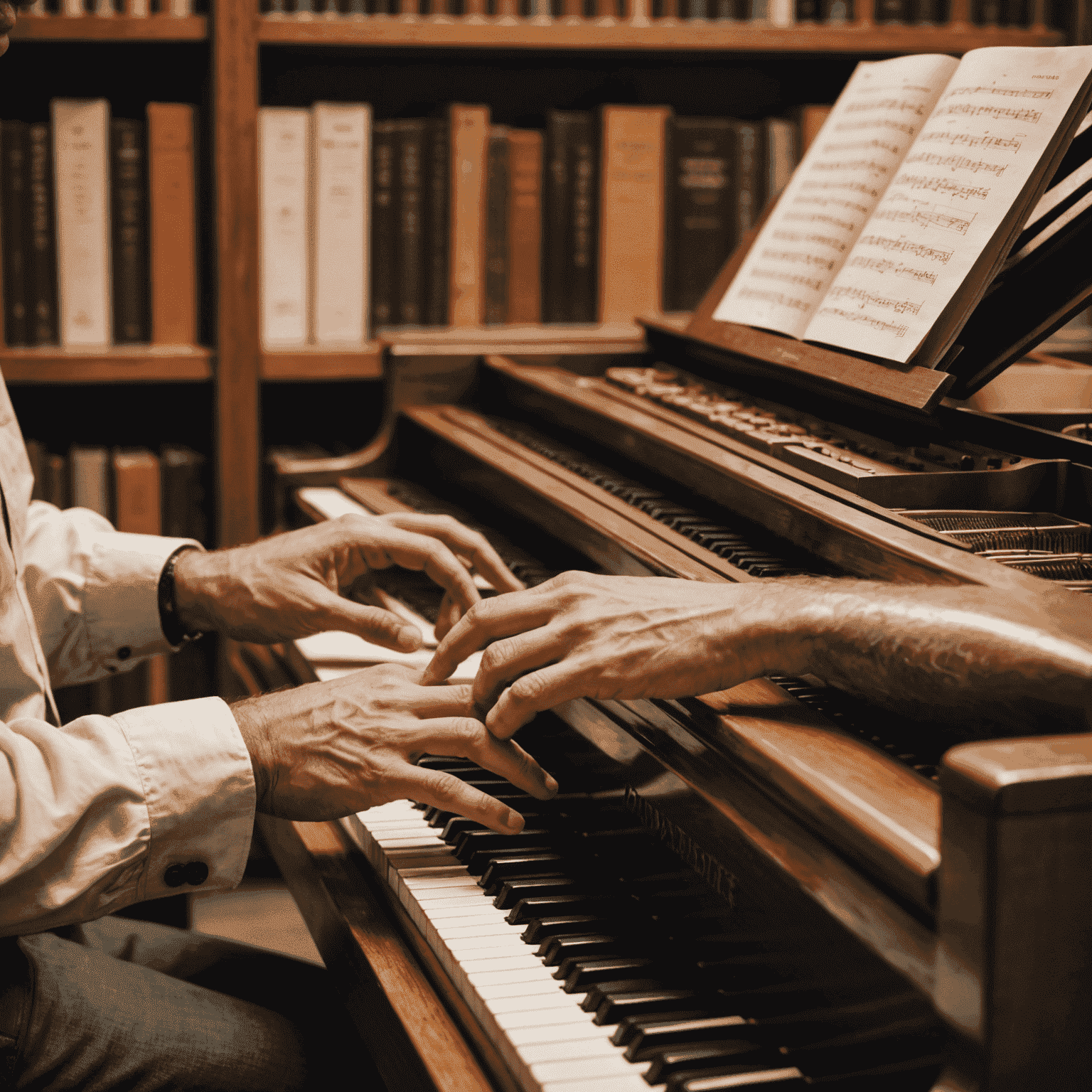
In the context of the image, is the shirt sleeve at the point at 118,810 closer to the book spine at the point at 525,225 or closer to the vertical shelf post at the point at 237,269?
the vertical shelf post at the point at 237,269

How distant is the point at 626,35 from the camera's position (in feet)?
7.75

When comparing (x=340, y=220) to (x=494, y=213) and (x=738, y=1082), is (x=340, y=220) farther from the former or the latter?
(x=738, y=1082)

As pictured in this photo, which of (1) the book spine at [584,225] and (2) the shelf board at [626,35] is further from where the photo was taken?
(1) the book spine at [584,225]

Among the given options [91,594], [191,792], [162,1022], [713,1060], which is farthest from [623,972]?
[91,594]

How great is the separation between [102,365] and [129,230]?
0.26 meters

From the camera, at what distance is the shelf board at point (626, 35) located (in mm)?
2291

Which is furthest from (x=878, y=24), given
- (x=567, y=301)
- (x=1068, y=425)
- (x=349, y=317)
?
(x=1068, y=425)

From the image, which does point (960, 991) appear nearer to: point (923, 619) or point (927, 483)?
point (923, 619)

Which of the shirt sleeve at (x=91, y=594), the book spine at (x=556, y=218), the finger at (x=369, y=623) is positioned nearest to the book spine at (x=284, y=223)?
the book spine at (x=556, y=218)

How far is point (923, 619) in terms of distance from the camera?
2.67 ft

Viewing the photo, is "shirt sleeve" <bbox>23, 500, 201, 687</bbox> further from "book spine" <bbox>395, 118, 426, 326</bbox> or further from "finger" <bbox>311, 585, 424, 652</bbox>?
"book spine" <bbox>395, 118, 426, 326</bbox>

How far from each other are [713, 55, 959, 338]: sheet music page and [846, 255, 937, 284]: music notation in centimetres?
10

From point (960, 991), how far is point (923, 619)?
0.81 feet

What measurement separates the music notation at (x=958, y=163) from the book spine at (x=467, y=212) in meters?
1.14
